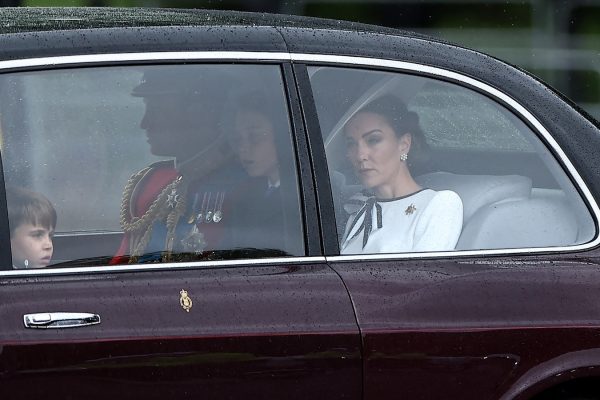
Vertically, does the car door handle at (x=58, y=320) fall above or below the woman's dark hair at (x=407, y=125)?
below

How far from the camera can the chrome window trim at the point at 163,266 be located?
3377 mm

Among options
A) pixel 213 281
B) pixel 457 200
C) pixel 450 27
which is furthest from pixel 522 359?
pixel 450 27

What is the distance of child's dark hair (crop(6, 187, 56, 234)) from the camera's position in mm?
3393

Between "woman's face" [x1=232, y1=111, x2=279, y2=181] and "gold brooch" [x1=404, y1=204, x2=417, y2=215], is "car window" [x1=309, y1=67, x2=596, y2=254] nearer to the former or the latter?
"gold brooch" [x1=404, y1=204, x2=417, y2=215]

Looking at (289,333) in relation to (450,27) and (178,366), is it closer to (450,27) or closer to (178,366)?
(178,366)

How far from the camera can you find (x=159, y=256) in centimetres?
350

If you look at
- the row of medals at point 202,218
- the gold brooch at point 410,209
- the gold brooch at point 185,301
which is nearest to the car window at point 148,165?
the row of medals at point 202,218

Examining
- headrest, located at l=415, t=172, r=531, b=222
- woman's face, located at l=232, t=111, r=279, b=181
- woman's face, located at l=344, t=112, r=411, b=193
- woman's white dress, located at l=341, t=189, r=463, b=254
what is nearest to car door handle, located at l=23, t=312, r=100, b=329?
woman's face, located at l=232, t=111, r=279, b=181

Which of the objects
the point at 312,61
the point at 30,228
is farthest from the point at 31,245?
the point at 312,61

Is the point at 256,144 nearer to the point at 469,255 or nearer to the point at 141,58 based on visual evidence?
the point at 141,58

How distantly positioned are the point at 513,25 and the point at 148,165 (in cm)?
867

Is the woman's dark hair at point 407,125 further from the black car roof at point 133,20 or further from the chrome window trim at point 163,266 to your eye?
the chrome window trim at point 163,266

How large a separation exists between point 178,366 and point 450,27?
8804mm

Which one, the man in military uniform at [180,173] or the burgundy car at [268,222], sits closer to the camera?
the burgundy car at [268,222]
